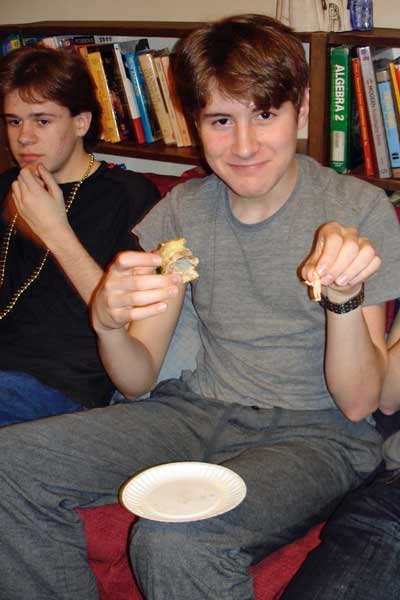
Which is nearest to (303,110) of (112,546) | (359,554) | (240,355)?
(240,355)

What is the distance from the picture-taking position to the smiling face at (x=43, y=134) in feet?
6.12

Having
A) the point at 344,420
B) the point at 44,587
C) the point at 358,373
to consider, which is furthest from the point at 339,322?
the point at 44,587

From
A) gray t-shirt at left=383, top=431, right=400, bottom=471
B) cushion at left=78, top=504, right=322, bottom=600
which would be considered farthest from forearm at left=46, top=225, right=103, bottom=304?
gray t-shirt at left=383, top=431, right=400, bottom=471

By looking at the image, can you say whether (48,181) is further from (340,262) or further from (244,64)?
(340,262)

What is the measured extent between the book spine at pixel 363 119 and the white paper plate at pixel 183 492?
46.6 inches

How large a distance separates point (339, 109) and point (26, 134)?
2.92 feet

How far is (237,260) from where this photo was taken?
1499 millimetres

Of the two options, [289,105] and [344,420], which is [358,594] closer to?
[344,420]

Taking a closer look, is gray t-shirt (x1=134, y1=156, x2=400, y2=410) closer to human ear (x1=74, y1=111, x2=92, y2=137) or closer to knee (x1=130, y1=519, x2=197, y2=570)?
knee (x1=130, y1=519, x2=197, y2=570)

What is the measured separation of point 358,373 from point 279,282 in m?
0.25

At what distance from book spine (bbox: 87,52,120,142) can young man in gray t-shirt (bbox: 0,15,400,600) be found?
110cm

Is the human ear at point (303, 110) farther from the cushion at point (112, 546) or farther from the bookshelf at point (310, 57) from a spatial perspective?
the cushion at point (112, 546)

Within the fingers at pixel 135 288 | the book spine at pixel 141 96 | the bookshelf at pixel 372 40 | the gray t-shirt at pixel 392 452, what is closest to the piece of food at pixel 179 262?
the fingers at pixel 135 288

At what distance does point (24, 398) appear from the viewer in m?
1.75
